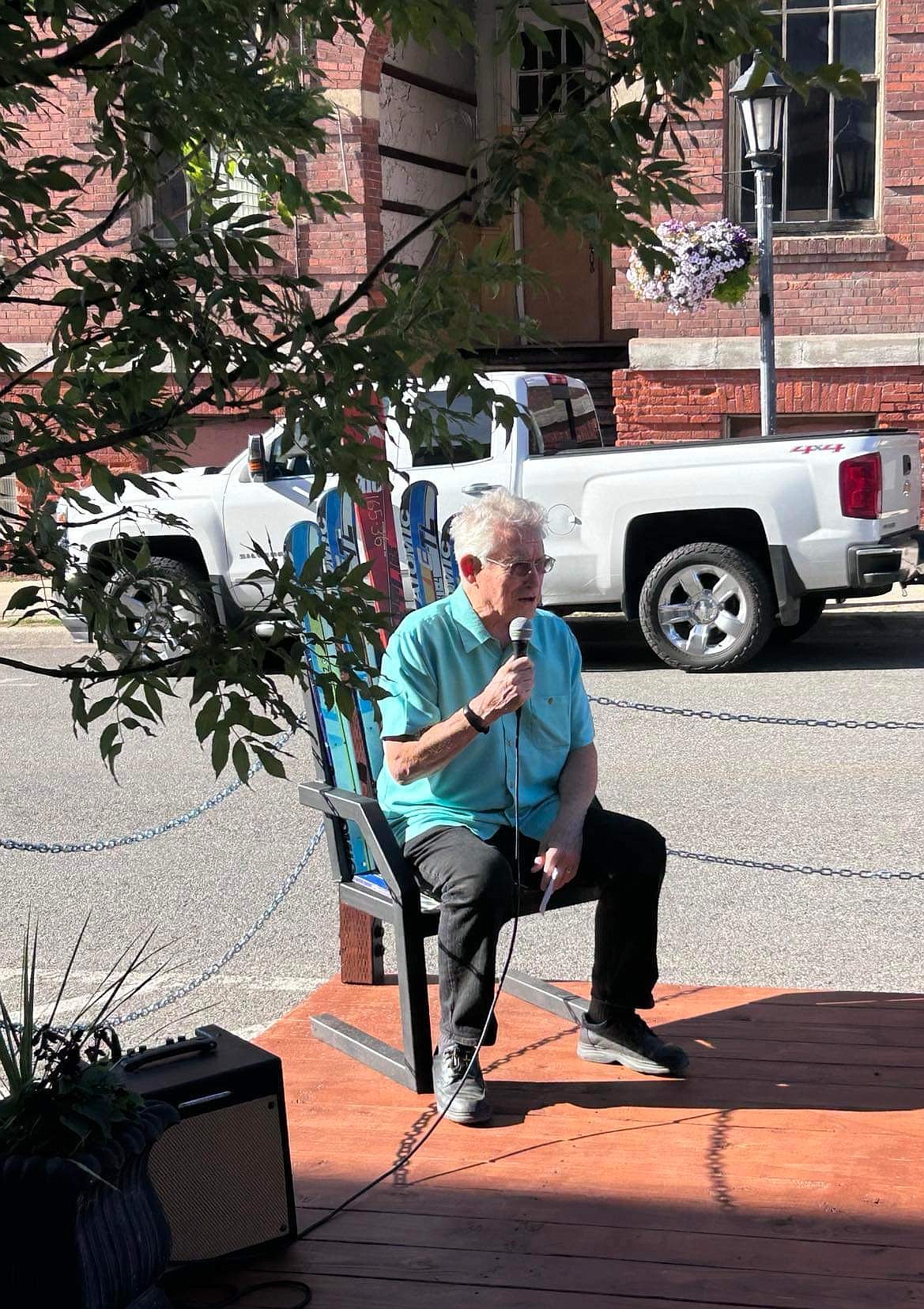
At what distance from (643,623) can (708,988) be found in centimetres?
690

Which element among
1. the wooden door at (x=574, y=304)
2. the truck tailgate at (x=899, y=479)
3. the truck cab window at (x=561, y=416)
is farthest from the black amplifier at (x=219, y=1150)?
the wooden door at (x=574, y=304)

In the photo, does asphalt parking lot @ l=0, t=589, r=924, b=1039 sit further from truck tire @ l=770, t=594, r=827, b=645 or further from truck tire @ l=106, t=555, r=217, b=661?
truck tire @ l=106, t=555, r=217, b=661

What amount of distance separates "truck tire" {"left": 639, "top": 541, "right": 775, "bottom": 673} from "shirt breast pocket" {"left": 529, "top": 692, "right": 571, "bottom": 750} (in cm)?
701

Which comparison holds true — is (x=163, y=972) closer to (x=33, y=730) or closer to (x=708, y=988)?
(x=708, y=988)

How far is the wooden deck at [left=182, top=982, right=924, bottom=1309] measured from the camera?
3.05 m

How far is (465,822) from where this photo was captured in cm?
432

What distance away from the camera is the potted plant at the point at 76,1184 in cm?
254

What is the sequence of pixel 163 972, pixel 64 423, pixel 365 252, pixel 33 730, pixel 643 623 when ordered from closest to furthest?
1. pixel 64 423
2. pixel 163 972
3. pixel 33 730
4. pixel 643 623
5. pixel 365 252

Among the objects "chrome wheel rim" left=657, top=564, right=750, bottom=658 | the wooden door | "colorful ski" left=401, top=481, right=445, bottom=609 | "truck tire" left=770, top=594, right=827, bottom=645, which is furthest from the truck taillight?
the wooden door

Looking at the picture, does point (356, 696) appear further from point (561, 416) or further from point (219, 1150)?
point (561, 416)

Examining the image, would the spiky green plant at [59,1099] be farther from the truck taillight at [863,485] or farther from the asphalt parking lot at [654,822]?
the truck taillight at [863,485]

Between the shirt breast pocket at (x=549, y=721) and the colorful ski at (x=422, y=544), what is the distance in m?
1.32

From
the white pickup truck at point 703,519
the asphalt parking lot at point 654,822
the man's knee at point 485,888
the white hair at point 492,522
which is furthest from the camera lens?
the white pickup truck at point 703,519

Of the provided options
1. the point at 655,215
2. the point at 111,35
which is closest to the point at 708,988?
the point at 111,35
